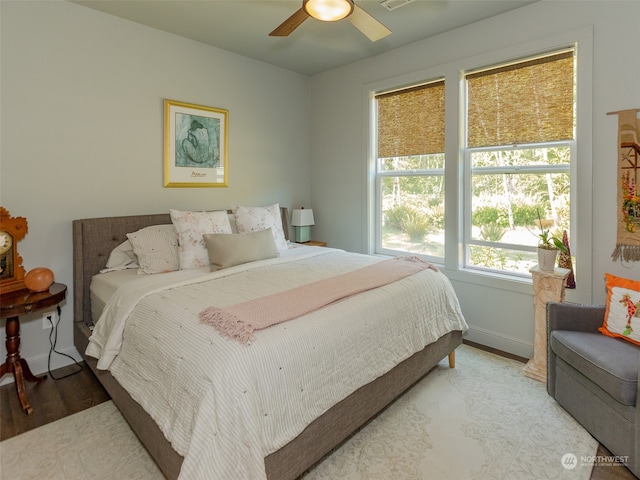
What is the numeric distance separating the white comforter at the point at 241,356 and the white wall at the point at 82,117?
1039mm

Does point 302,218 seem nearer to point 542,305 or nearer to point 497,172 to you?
point 497,172

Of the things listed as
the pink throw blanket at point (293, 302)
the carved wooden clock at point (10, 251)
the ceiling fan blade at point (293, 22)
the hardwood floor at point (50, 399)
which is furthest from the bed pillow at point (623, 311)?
the carved wooden clock at point (10, 251)

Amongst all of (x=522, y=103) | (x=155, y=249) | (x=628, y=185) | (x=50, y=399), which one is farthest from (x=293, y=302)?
(x=522, y=103)

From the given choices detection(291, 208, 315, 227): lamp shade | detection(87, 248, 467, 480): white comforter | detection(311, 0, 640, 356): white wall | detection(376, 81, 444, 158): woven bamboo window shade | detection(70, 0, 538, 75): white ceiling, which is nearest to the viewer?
detection(87, 248, 467, 480): white comforter

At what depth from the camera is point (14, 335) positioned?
7.84ft

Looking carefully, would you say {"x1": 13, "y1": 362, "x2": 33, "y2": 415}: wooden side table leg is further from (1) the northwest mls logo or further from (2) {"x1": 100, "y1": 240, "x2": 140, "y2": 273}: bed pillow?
(1) the northwest mls logo

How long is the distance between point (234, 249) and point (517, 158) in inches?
97.6

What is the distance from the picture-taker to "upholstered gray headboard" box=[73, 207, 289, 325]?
277 centimetres

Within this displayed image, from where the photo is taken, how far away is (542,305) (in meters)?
2.64

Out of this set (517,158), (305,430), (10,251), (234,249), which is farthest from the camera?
(517,158)

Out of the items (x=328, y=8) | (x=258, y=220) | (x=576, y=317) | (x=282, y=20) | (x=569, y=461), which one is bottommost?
(x=569, y=461)

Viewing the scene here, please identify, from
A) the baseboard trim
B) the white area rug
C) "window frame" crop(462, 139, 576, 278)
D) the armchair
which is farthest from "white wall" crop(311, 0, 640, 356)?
the white area rug

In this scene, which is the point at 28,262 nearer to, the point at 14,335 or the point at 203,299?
the point at 14,335

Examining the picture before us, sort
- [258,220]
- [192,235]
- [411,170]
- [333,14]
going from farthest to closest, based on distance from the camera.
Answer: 1. [411,170]
2. [258,220]
3. [192,235]
4. [333,14]
